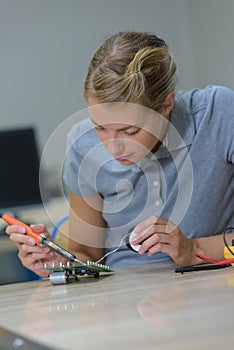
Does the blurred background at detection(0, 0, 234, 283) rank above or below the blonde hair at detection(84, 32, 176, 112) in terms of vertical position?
below

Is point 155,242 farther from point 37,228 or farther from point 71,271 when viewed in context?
point 37,228

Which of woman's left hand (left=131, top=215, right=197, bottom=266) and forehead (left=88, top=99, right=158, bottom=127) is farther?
forehead (left=88, top=99, right=158, bottom=127)

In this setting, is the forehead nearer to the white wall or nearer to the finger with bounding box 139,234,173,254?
the finger with bounding box 139,234,173,254

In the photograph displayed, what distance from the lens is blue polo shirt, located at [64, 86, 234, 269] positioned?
172 cm

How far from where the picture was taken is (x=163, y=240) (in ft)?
4.81

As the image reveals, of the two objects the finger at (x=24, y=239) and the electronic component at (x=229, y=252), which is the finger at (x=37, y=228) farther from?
the electronic component at (x=229, y=252)

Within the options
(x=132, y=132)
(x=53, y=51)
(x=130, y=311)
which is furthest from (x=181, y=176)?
(x=53, y=51)

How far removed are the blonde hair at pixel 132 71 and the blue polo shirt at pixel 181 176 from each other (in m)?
0.13

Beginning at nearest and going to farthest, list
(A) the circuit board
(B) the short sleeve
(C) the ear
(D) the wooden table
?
(D) the wooden table, (A) the circuit board, (C) the ear, (B) the short sleeve

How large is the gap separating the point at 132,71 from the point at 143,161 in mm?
263

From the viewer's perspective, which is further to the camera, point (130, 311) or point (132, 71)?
point (132, 71)

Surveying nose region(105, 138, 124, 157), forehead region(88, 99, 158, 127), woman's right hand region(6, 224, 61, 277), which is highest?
forehead region(88, 99, 158, 127)

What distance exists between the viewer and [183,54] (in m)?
4.64

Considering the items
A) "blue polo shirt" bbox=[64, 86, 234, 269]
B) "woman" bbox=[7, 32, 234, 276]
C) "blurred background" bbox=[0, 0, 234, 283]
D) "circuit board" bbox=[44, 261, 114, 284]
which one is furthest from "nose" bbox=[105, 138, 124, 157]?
"blurred background" bbox=[0, 0, 234, 283]
